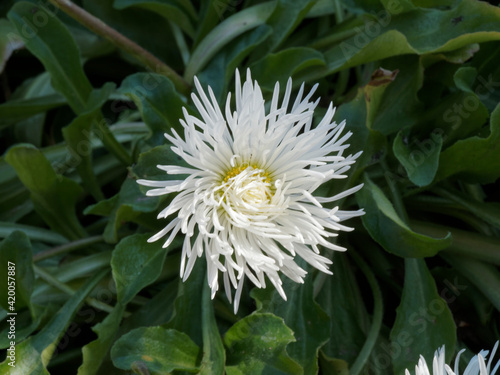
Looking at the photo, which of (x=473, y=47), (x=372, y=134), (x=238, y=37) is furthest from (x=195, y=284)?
(x=473, y=47)

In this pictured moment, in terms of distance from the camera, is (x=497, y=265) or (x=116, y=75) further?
(x=116, y=75)

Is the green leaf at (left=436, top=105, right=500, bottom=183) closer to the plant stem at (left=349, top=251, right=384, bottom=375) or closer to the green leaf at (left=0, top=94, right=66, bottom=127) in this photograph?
the plant stem at (left=349, top=251, right=384, bottom=375)

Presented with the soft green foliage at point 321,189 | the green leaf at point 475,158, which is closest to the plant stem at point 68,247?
the soft green foliage at point 321,189

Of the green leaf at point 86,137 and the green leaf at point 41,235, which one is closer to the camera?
the green leaf at point 86,137

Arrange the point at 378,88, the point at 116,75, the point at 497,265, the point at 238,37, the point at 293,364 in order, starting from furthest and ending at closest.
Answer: the point at 116,75 < the point at 238,37 < the point at 497,265 < the point at 378,88 < the point at 293,364

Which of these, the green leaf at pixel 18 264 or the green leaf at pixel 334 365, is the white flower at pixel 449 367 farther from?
the green leaf at pixel 18 264

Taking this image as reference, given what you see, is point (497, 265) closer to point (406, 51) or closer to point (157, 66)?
point (406, 51)

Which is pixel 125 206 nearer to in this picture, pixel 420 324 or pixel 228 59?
pixel 228 59
